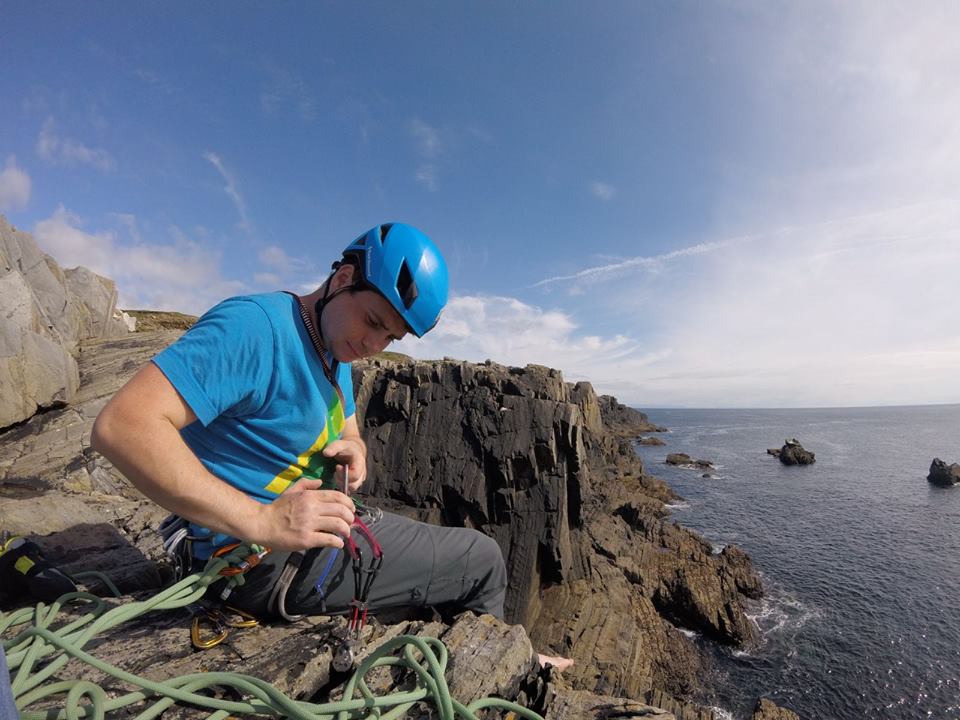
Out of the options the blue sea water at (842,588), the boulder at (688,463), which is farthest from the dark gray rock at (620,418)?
the blue sea water at (842,588)

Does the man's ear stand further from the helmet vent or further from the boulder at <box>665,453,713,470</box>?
the boulder at <box>665,453,713,470</box>

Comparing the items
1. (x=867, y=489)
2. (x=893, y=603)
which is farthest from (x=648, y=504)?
(x=867, y=489)

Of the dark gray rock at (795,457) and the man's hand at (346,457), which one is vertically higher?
the man's hand at (346,457)

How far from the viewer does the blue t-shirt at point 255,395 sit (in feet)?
7.87

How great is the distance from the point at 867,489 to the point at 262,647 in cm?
7406

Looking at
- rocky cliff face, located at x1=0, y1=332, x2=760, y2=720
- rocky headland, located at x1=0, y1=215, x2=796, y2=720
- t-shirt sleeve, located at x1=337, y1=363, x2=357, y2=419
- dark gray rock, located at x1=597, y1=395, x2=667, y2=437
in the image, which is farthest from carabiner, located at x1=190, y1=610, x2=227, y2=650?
dark gray rock, located at x1=597, y1=395, x2=667, y2=437

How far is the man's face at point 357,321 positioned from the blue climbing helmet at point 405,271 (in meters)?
0.08

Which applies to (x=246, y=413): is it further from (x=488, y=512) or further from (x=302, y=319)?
(x=488, y=512)

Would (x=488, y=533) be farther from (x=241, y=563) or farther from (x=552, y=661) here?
(x=241, y=563)

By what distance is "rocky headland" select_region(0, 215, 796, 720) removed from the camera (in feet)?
Answer: 10.3

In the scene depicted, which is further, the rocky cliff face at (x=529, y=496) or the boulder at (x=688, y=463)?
the boulder at (x=688, y=463)

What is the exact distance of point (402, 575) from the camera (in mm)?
3670

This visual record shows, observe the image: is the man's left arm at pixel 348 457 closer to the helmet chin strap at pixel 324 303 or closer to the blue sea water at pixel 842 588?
the helmet chin strap at pixel 324 303

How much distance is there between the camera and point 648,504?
38.1 m
